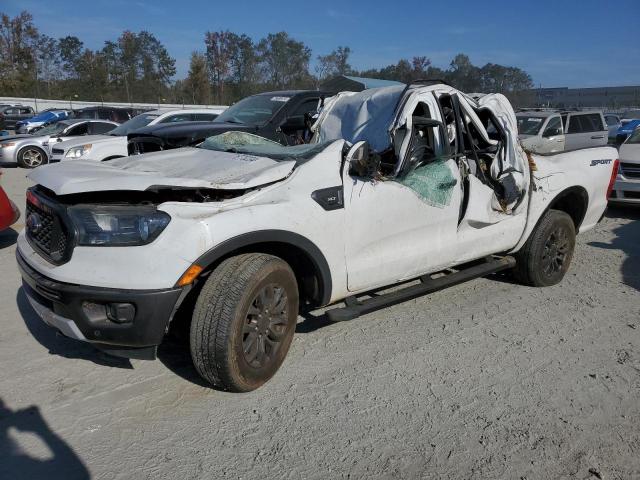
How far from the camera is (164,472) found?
2.55 m

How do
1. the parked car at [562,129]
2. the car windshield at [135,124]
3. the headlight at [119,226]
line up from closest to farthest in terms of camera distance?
the headlight at [119,226] < the car windshield at [135,124] < the parked car at [562,129]

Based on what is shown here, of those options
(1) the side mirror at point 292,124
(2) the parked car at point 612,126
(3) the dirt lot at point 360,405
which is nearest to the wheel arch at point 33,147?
(1) the side mirror at point 292,124

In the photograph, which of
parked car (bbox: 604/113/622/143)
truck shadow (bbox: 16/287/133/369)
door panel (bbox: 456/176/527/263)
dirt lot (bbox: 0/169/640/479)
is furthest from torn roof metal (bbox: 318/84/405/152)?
parked car (bbox: 604/113/622/143)

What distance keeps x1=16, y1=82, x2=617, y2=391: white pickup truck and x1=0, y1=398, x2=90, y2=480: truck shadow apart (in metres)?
0.54

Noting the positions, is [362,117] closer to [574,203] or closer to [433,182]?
[433,182]

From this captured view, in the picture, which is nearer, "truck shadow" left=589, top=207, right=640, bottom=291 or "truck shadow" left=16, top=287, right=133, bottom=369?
"truck shadow" left=16, top=287, right=133, bottom=369

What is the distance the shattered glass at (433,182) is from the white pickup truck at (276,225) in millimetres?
13

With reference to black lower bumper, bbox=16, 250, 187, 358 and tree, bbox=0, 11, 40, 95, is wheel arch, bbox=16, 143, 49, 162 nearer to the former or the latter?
black lower bumper, bbox=16, 250, 187, 358

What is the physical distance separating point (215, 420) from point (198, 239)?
1.05 m

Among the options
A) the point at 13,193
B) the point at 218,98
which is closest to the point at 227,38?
the point at 218,98

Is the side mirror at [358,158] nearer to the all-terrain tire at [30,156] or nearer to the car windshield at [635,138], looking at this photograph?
the car windshield at [635,138]

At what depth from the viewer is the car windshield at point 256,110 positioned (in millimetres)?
7504

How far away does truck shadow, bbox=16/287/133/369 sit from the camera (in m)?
3.62

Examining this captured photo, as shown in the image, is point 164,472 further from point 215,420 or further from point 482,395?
point 482,395
